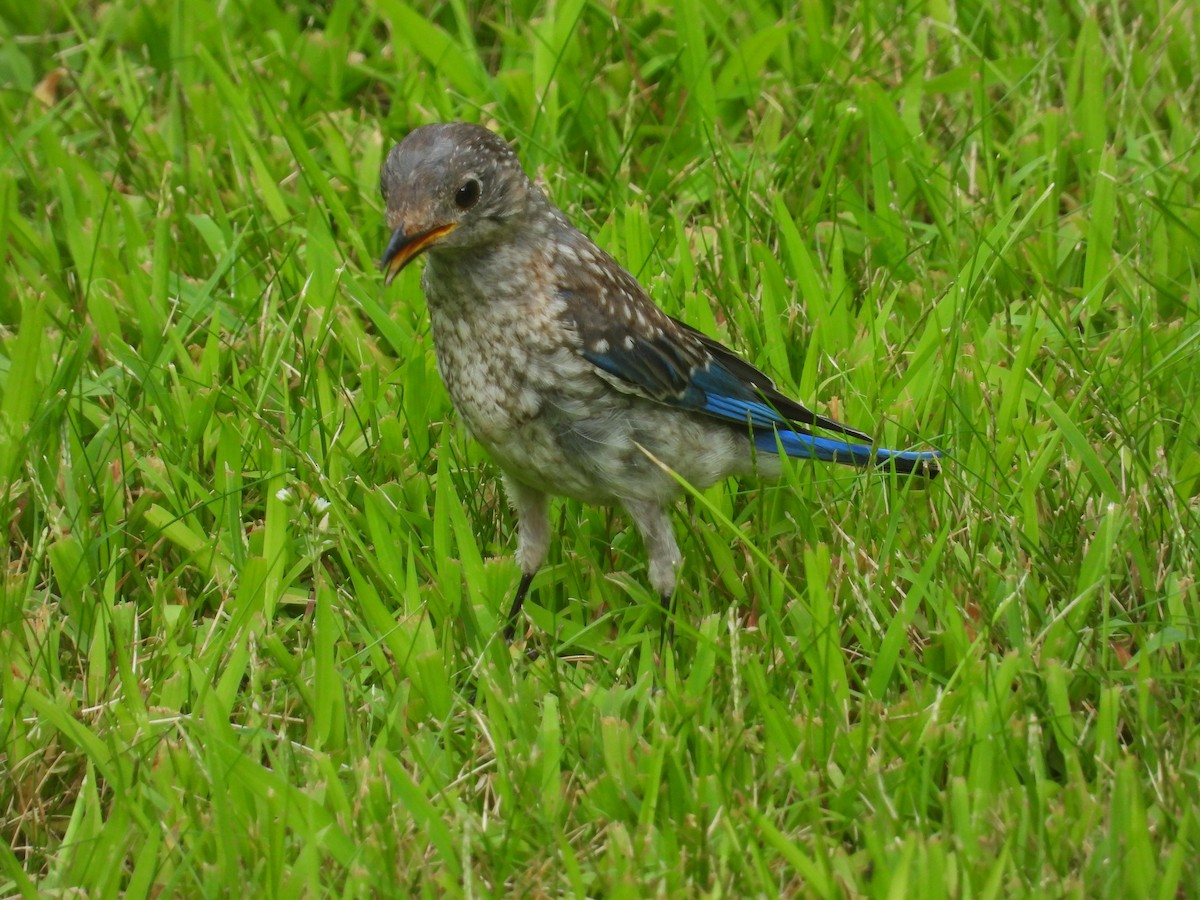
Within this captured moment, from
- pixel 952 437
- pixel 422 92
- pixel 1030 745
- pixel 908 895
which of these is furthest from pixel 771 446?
pixel 422 92

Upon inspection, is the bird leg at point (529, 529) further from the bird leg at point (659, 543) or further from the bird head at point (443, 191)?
the bird head at point (443, 191)

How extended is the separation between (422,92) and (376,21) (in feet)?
2.51

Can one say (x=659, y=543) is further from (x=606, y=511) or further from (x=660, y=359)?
(x=606, y=511)

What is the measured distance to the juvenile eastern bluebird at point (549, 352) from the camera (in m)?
3.98

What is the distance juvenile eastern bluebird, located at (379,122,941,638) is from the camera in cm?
398

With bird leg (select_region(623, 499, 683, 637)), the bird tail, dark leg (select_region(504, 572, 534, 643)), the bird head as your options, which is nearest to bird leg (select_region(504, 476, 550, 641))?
dark leg (select_region(504, 572, 534, 643))

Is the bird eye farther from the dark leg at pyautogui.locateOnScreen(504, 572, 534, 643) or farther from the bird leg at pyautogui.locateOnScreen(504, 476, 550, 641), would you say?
the dark leg at pyautogui.locateOnScreen(504, 572, 534, 643)

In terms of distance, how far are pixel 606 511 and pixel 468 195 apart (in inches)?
49.7

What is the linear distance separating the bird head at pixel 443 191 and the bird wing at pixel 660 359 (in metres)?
0.30

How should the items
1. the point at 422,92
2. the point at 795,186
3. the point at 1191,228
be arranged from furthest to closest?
the point at 422,92, the point at 795,186, the point at 1191,228

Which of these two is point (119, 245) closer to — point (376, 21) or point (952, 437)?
point (376, 21)

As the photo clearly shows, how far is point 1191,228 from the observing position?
548 cm

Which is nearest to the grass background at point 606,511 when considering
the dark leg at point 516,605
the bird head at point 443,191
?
the dark leg at point 516,605

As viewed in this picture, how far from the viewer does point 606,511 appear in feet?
16.2
